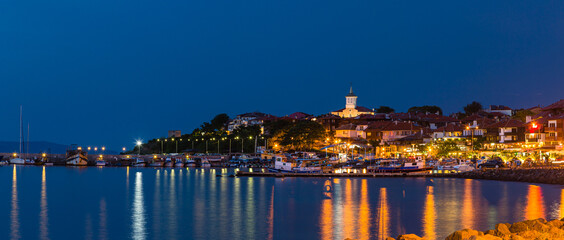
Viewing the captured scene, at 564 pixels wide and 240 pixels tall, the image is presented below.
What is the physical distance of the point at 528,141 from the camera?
71688 millimetres

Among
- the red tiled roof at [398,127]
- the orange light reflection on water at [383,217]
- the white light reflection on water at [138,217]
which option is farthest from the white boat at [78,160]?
the orange light reflection on water at [383,217]

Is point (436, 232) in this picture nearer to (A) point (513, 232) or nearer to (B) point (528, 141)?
(A) point (513, 232)

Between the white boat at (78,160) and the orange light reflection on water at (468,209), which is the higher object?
the white boat at (78,160)

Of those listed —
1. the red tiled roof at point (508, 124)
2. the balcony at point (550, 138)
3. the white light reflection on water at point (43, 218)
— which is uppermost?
the red tiled roof at point (508, 124)

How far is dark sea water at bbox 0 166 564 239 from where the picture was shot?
27.7 meters

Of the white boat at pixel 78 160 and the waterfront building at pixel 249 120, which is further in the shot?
the waterfront building at pixel 249 120

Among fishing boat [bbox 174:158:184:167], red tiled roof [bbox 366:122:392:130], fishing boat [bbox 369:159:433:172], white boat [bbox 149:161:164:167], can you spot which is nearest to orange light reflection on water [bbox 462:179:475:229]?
fishing boat [bbox 369:159:433:172]

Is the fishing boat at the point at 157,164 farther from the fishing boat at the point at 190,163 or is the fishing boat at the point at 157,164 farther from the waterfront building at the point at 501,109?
the waterfront building at the point at 501,109

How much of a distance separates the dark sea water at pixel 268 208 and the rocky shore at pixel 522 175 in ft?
6.44

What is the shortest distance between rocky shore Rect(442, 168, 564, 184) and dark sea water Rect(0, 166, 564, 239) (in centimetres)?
196

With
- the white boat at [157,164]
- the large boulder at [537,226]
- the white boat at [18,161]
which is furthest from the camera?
the white boat at [18,161]

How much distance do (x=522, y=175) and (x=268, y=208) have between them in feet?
93.8

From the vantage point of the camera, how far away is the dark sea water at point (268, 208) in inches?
1089

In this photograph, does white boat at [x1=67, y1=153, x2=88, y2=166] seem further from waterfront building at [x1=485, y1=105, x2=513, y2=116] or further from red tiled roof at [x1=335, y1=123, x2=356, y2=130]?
waterfront building at [x1=485, y1=105, x2=513, y2=116]
